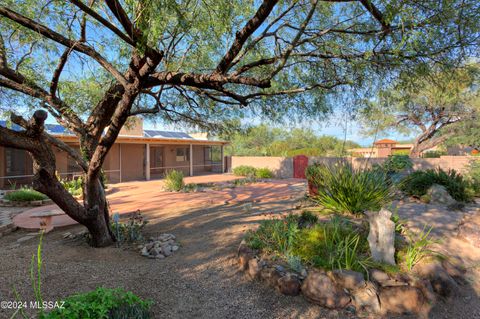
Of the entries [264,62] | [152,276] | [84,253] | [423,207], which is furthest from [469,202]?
[84,253]

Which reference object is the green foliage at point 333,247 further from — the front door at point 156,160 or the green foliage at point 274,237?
the front door at point 156,160

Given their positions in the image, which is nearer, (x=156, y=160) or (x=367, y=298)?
(x=367, y=298)

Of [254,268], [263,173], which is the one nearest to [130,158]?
[263,173]

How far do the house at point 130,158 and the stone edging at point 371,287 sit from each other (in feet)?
22.0

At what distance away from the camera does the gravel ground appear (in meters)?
2.97

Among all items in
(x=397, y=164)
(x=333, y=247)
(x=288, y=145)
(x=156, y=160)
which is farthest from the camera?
(x=288, y=145)

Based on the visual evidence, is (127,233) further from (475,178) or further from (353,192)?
(475,178)

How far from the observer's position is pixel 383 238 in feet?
11.3

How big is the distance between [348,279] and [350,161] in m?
12.9

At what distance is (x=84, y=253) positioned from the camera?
→ 443 centimetres

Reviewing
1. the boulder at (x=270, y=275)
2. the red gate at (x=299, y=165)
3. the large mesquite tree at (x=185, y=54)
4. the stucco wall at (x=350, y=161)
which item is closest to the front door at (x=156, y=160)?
the stucco wall at (x=350, y=161)

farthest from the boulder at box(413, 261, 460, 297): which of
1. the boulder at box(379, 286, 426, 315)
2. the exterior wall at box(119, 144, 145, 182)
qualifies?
the exterior wall at box(119, 144, 145, 182)

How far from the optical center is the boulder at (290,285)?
10.6 feet

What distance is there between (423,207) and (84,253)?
6954mm
